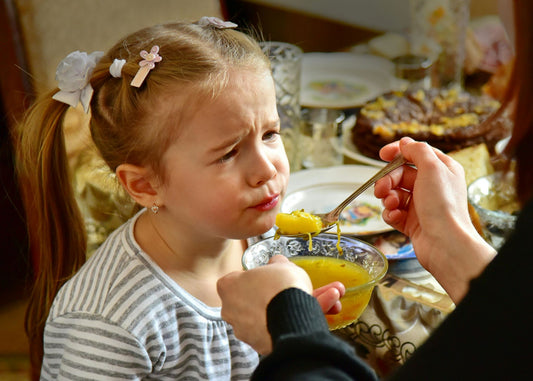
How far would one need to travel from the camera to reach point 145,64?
105 centimetres

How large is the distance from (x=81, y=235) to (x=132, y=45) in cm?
39

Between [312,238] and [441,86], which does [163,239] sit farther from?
[441,86]

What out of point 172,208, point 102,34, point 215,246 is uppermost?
point 102,34

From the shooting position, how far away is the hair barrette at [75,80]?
3.68 ft

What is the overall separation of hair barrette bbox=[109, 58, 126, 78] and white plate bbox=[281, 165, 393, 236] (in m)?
0.54

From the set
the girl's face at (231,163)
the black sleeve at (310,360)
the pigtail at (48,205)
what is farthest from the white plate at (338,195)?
the black sleeve at (310,360)

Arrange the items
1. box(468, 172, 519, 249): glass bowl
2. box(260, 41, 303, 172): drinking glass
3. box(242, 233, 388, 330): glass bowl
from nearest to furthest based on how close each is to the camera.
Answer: box(242, 233, 388, 330): glass bowl, box(468, 172, 519, 249): glass bowl, box(260, 41, 303, 172): drinking glass

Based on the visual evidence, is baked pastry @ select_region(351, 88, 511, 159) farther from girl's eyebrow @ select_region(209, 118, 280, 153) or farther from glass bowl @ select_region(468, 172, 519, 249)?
girl's eyebrow @ select_region(209, 118, 280, 153)

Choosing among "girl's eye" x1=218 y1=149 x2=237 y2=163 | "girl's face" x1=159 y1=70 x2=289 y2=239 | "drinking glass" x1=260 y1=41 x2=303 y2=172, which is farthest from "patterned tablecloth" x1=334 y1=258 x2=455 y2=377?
"drinking glass" x1=260 y1=41 x2=303 y2=172

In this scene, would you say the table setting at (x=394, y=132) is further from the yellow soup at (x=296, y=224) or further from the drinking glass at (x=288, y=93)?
the yellow soup at (x=296, y=224)

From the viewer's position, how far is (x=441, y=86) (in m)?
2.01

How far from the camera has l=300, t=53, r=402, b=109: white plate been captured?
2006 millimetres

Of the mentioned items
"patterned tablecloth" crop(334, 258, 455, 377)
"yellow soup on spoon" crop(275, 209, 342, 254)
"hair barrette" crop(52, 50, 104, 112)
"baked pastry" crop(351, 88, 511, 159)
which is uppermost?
"hair barrette" crop(52, 50, 104, 112)


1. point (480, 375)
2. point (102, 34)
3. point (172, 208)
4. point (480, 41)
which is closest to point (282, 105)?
point (102, 34)
